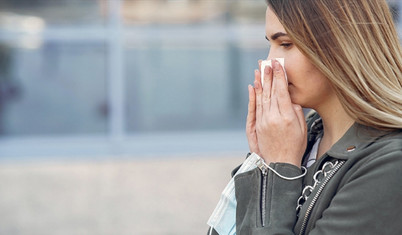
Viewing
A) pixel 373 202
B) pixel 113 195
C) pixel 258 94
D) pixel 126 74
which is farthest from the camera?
pixel 126 74

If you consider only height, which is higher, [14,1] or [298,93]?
[14,1]

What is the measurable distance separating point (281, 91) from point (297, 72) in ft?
0.24

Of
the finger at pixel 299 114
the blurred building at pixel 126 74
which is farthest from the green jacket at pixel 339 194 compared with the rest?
the blurred building at pixel 126 74

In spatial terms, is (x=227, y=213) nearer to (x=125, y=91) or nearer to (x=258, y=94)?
(x=258, y=94)

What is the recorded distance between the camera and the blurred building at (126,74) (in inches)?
258

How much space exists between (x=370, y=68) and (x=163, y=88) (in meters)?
5.12

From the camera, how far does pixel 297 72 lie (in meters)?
1.85

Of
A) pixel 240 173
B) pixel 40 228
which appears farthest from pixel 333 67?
pixel 40 228

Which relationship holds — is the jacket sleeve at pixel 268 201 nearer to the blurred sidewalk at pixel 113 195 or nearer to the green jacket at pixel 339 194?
the green jacket at pixel 339 194

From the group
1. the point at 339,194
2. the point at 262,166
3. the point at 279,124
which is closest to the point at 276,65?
the point at 279,124

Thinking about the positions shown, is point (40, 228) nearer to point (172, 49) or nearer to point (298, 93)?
point (172, 49)

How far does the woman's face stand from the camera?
183 cm

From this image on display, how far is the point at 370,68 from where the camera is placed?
1.76 meters

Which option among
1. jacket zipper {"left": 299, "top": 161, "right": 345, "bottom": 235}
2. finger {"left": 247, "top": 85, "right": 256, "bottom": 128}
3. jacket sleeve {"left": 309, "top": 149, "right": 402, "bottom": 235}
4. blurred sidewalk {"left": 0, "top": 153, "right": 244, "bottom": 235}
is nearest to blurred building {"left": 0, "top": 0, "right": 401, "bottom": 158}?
blurred sidewalk {"left": 0, "top": 153, "right": 244, "bottom": 235}
